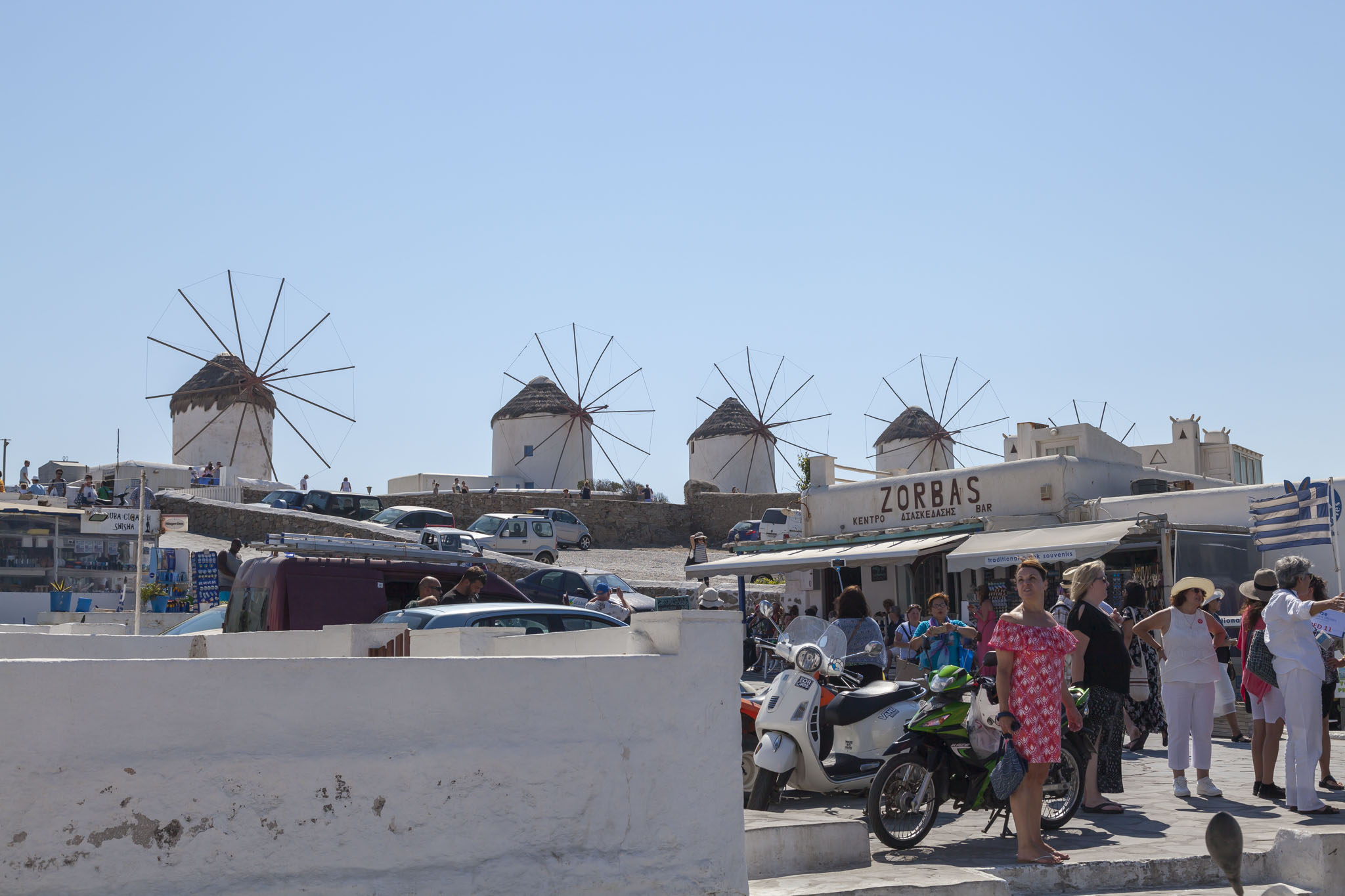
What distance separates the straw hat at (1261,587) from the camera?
797cm

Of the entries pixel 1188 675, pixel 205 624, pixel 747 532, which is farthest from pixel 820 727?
pixel 747 532

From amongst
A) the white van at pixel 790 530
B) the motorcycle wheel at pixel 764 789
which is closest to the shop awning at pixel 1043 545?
the white van at pixel 790 530

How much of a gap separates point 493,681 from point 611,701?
0.49 meters

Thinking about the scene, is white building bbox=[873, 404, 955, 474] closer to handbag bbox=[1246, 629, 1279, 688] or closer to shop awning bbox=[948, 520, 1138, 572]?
shop awning bbox=[948, 520, 1138, 572]

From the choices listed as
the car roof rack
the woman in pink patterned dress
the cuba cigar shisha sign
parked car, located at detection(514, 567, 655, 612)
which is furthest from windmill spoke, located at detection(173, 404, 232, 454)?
the woman in pink patterned dress

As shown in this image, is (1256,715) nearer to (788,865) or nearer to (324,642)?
(788,865)

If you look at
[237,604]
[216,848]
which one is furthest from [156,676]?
[237,604]

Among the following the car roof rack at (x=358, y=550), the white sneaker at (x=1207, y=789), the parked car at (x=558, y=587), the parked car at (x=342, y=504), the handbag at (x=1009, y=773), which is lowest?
the white sneaker at (x=1207, y=789)

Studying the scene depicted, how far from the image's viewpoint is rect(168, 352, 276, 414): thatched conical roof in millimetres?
46969

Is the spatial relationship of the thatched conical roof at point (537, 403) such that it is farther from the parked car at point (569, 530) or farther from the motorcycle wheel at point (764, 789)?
the motorcycle wheel at point (764, 789)

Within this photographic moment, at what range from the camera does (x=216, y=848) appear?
4.26 metres

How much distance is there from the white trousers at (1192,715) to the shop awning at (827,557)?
907 centimetres

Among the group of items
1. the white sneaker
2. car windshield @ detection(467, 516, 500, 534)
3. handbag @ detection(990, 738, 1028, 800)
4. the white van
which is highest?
car windshield @ detection(467, 516, 500, 534)

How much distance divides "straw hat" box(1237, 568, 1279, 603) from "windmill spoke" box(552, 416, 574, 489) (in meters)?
44.8
